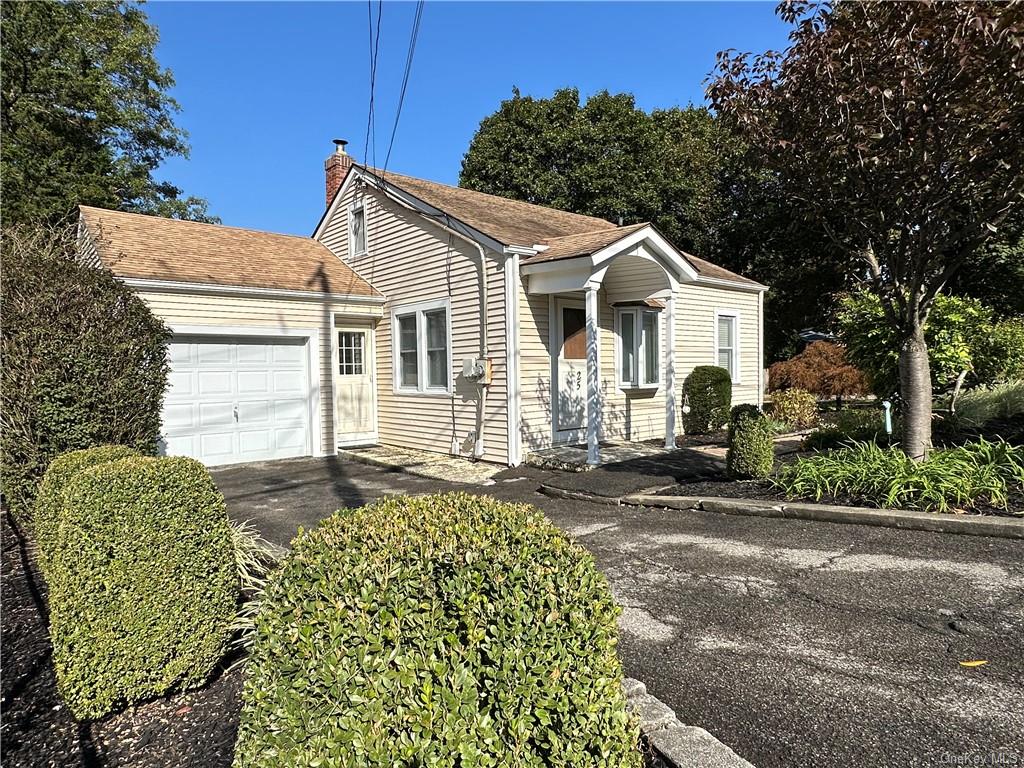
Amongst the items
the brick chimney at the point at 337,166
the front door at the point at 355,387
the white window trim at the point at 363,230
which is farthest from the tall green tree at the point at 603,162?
the front door at the point at 355,387

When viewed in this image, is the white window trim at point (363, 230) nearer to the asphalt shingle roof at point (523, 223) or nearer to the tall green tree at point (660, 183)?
the asphalt shingle roof at point (523, 223)

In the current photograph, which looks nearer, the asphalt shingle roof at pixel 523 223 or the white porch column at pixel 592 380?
the white porch column at pixel 592 380

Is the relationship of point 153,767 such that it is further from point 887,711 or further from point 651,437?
point 651,437

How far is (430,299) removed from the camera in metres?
11.2

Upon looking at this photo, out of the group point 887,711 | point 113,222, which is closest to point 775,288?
point 113,222

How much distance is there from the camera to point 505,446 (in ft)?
32.1

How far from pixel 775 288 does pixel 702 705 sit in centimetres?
2274

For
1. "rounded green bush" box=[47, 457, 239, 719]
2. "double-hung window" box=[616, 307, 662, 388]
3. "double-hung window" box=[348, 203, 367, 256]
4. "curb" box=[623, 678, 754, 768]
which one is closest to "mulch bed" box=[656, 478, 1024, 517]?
"double-hung window" box=[616, 307, 662, 388]

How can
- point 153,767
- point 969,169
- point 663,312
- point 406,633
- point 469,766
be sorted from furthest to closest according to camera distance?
1. point 663,312
2. point 969,169
3. point 153,767
4. point 406,633
5. point 469,766

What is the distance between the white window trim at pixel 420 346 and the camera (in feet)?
35.5

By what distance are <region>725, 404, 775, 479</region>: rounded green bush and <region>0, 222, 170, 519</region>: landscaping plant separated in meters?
6.60

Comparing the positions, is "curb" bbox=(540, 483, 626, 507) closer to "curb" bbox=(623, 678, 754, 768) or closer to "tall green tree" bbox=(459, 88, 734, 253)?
"curb" bbox=(623, 678, 754, 768)

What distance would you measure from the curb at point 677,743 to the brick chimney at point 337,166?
1402 centimetres

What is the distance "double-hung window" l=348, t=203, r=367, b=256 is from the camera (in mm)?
13055
